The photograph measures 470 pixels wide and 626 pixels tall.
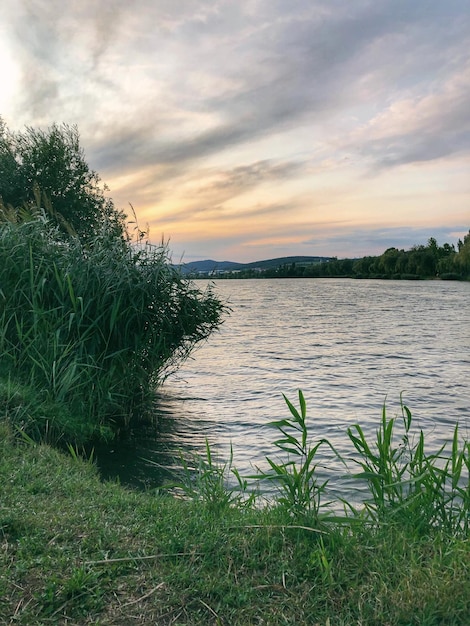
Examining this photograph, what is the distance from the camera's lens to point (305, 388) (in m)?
14.0

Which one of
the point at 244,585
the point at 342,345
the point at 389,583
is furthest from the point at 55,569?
the point at 342,345

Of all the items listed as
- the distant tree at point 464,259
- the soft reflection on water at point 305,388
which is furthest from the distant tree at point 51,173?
the distant tree at point 464,259

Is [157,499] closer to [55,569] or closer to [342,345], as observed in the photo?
[55,569]

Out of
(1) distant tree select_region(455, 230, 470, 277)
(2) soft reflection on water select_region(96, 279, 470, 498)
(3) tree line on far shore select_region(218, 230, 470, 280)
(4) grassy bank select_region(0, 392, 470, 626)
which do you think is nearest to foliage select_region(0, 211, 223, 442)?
(2) soft reflection on water select_region(96, 279, 470, 498)

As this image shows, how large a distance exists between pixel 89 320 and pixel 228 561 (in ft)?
18.4

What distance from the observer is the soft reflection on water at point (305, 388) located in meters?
8.90

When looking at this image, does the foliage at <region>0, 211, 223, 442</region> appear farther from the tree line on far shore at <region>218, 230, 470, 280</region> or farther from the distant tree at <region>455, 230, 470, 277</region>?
the distant tree at <region>455, 230, 470, 277</region>

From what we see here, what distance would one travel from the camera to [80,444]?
7.52 m

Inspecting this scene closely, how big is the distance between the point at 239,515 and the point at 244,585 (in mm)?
885

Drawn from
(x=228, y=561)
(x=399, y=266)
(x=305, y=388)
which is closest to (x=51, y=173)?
(x=305, y=388)

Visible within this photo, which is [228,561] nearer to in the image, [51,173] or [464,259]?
[51,173]

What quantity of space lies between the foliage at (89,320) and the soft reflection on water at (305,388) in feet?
3.37

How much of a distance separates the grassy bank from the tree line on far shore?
73.0 m

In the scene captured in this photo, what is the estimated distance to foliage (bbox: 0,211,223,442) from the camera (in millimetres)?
7688
